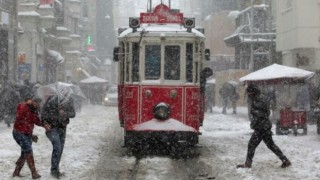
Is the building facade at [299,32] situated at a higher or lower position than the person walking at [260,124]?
higher

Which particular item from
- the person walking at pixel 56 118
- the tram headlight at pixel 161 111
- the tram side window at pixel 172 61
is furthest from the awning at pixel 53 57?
the person walking at pixel 56 118

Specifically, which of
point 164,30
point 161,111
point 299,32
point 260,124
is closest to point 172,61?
point 164,30

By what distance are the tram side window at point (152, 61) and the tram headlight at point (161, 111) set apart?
728 mm

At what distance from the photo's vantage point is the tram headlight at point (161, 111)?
579 inches

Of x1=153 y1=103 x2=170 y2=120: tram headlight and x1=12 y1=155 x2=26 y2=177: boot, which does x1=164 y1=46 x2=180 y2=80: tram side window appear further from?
x1=12 y1=155 x2=26 y2=177: boot

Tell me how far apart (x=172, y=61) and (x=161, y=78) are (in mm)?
486

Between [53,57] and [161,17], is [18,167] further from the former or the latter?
[53,57]

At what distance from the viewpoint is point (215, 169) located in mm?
12711

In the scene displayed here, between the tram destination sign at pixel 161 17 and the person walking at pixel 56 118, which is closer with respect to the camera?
the person walking at pixel 56 118

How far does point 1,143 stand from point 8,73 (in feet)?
53.7

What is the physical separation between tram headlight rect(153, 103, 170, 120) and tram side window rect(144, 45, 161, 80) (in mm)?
728

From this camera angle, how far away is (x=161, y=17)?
15.8m

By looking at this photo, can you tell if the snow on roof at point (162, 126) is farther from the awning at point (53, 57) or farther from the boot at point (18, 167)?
the awning at point (53, 57)

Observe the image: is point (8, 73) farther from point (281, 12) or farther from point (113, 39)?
point (113, 39)
